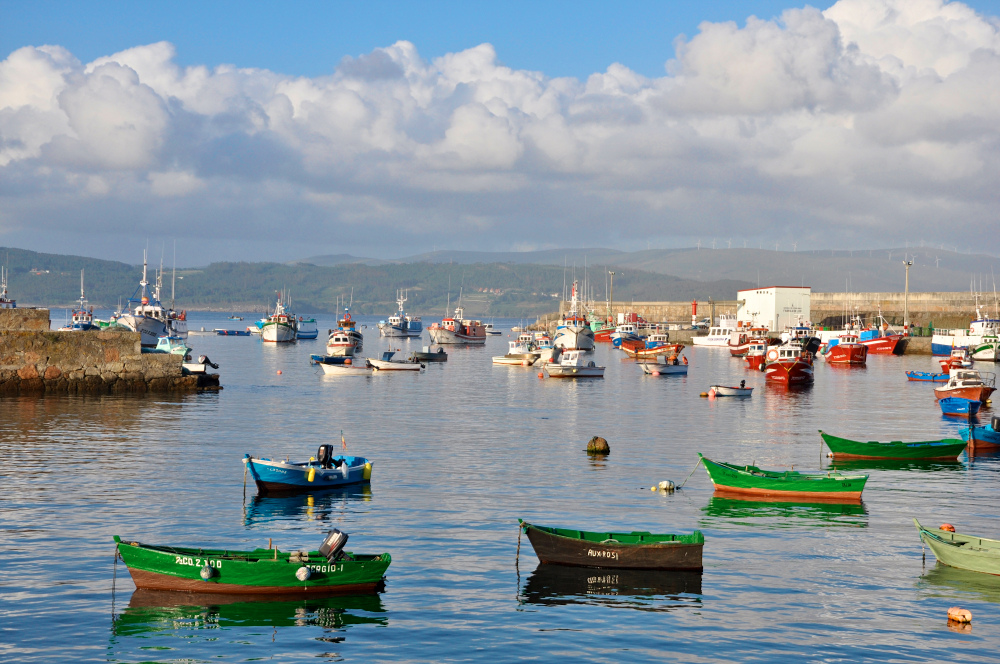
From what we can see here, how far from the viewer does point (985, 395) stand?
212 ft

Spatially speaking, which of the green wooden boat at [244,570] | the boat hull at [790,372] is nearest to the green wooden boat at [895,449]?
the green wooden boat at [244,570]

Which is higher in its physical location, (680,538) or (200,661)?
(680,538)

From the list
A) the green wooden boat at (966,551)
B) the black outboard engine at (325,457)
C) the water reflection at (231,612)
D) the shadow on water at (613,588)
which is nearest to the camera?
the water reflection at (231,612)

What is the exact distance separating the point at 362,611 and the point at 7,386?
51.9 m

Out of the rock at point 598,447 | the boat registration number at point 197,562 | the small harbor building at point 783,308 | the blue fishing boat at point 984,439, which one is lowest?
the boat registration number at point 197,562

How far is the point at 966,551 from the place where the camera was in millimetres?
24125

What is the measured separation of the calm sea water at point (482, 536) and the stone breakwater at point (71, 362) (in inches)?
322

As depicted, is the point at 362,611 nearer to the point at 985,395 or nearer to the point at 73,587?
the point at 73,587


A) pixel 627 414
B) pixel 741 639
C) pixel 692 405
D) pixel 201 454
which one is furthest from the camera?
pixel 692 405

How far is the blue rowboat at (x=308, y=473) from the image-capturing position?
32.9 meters

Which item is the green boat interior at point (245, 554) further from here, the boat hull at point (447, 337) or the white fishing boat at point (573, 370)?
the boat hull at point (447, 337)

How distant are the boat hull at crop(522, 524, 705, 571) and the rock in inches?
773

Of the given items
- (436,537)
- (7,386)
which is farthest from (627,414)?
(7,386)

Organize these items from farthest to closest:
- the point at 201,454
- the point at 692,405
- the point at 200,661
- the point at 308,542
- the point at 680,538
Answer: the point at 692,405
the point at 201,454
the point at 308,542
the point at 680,538
the point at 200,661
